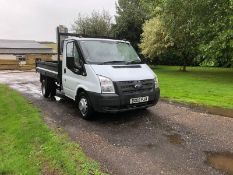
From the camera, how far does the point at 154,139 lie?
7.20 meters

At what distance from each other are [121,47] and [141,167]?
4956 mm

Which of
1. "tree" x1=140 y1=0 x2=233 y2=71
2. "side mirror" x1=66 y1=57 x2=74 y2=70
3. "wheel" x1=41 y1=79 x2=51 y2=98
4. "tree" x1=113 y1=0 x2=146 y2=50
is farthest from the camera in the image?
"tree" x1=113 y1=0 x2=146 y2=50

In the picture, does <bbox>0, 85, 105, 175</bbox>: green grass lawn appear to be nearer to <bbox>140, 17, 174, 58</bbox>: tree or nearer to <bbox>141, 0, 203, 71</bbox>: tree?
<bbox>141, 0, 203, 71</bbox>: tree

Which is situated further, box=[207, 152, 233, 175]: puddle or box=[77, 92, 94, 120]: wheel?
box=[77, 92, 94, 120]: wheel

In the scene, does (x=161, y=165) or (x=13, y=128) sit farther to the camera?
(x=13, y=128)

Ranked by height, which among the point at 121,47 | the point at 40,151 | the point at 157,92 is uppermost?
the point at 121,47

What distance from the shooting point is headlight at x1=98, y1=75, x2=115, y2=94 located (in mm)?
8031

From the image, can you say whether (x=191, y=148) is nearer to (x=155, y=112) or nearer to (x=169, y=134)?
(x=169, y=134)

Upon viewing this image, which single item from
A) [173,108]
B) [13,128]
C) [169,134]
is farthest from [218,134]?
[13,128]

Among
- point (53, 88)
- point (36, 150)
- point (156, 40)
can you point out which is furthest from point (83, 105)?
point (156, 40)

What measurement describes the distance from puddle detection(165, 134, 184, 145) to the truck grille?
61.9 inches

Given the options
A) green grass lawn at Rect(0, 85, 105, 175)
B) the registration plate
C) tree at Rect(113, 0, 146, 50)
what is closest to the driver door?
green grass lawn at Rect(0, 85, 105, 175)

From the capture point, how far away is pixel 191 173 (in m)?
5.42

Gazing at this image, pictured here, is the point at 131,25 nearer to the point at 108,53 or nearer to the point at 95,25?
the point at 95,25
